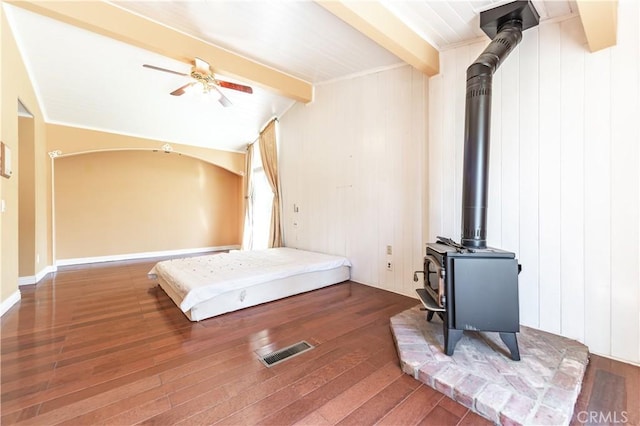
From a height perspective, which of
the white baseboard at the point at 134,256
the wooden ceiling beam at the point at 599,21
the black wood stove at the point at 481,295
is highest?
the wooden ceiling beam at the point at 599,21

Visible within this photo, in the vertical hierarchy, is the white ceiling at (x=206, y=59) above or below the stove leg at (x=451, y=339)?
above

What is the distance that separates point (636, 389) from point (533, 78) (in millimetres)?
2422

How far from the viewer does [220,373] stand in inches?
73.7

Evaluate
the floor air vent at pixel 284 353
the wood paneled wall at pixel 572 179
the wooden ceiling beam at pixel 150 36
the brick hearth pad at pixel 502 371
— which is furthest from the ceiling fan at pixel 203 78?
the brick hearth pad at pixel 502 371

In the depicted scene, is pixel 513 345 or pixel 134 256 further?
pixel 134 256

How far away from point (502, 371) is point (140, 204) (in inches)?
288

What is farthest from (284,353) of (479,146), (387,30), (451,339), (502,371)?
(387,30)

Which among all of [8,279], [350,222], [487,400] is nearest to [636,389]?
[487,400]

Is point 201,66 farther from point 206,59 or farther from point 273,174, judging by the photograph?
point 273,174

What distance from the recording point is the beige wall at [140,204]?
222 inches

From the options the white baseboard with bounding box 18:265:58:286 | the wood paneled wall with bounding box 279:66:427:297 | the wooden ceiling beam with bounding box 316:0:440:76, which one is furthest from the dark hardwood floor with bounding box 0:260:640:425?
the wooden ceiling beam with bounding box 316:0:440:76

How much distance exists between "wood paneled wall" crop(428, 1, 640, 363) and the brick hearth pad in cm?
33

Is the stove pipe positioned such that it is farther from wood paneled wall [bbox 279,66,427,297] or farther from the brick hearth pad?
wood paneled wall [bbox 279,66,427,297]

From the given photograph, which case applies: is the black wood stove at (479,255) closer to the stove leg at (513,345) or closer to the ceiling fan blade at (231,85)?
the stove leg at (513,345)
